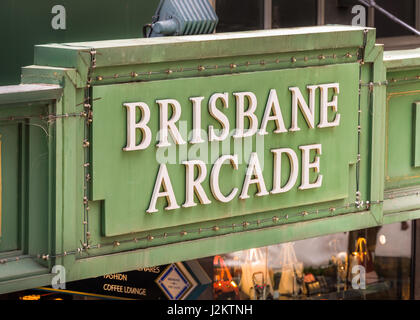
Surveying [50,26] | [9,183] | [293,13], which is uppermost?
[293,13]

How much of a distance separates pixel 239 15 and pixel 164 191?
533 cm

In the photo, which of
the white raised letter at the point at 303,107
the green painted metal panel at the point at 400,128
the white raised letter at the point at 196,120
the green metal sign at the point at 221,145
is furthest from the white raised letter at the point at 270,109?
the green painted metal panel at the point at 400,128

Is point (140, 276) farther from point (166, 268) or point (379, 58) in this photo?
point (379, 58)

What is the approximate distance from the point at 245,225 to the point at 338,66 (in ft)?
4.96

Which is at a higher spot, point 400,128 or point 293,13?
point 293,13

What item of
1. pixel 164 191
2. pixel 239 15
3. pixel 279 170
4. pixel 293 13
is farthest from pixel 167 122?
pixel 293 13

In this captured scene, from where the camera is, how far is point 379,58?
891cm

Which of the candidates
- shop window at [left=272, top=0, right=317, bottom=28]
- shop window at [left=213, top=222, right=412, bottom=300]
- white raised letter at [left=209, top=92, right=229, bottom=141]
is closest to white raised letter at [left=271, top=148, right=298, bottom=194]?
white raised letter at [left=209, top=92, right=229, bottom=141]

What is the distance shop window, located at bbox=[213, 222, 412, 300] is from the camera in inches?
551

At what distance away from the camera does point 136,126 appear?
750 centimetres

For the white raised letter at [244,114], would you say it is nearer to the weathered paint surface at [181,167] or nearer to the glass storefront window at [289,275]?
the weathered paint surface at [181,167]

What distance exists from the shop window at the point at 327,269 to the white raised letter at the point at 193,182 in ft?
18.9

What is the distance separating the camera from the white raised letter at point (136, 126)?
24.4 ft

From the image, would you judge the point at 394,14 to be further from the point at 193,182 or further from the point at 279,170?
the point at 193,182
